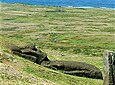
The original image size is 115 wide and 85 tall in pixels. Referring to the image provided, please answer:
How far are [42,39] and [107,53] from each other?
55699mm

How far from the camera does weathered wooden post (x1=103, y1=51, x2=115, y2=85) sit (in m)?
12.7

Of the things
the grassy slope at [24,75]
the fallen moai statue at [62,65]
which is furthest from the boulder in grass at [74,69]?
the grassy slope at [24,75]

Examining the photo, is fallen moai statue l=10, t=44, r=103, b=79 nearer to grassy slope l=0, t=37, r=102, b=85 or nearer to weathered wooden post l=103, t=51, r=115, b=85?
grassy slope l=0, t=37, r=102, b=85


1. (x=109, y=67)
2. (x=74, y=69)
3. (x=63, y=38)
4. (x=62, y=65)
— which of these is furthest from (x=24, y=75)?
(x=63, y=38)

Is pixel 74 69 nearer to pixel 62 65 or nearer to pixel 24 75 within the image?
pixel 62 65

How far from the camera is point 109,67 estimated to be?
42.2 ft

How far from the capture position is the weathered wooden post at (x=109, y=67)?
1273 cm

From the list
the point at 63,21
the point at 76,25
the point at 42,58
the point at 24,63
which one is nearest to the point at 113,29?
the point at 76,25

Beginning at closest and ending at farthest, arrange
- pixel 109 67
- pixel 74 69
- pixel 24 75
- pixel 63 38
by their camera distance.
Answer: pixel 109 67
pixel 24 75
pixel 74 69
pixel 63 38

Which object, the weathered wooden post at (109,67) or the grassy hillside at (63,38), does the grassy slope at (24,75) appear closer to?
the grassy hillside at (63,38)

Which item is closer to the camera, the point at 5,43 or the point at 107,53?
the point at 107,53

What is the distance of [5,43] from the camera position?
26.7 meters

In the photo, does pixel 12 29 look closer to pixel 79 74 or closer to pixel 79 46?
pixel 79 46

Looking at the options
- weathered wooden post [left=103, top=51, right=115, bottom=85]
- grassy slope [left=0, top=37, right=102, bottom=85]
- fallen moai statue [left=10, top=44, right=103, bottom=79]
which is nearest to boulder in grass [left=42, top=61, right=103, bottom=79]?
fallen moai statue [left=10, top=44, right=103, bottom=79]
